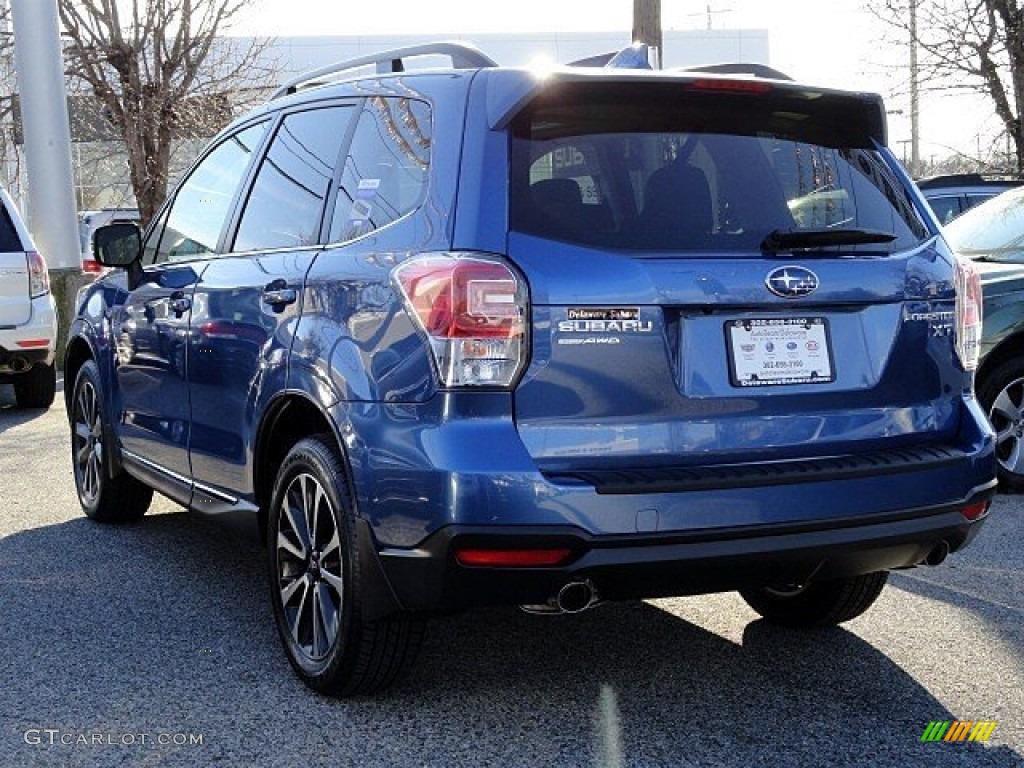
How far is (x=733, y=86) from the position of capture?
3.88m

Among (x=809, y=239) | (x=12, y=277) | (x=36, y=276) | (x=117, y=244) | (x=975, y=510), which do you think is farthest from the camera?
(x=36, y=276)

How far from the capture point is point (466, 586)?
3520 millimetres

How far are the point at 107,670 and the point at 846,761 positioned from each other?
225cm

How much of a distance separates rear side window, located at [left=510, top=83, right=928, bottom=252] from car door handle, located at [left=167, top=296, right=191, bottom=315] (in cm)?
194

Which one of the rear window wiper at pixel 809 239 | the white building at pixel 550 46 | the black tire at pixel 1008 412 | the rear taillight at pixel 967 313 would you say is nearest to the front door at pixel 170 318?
the rear window wiper at pixel 809 239

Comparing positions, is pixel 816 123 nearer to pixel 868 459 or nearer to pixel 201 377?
pixel 868 459

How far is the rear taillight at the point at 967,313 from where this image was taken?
4027mm

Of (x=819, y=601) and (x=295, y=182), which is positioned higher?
(x=295, y=182)

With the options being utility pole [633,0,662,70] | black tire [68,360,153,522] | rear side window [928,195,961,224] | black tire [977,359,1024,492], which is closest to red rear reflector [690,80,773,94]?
black tire [68,360,153,522]

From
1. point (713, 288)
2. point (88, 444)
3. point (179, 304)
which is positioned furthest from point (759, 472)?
point (88, 444)

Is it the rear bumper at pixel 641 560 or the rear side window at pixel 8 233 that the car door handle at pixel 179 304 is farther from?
the rear side window at pixel 8 233

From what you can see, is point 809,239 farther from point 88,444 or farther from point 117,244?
point 88,444

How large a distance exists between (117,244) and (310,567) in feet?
7.55

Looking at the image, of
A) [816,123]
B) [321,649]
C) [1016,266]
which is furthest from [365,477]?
[1016,266]
